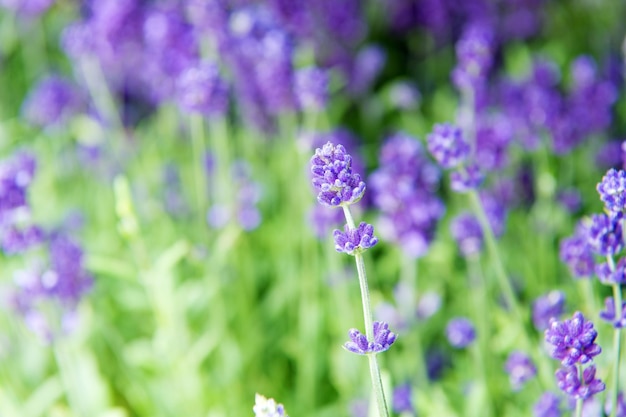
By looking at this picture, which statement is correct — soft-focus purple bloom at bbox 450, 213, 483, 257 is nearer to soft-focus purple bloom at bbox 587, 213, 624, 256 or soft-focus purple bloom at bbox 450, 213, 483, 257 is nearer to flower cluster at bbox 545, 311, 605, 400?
soft-focus purple bloom at bbox 587, 213, 624, 256

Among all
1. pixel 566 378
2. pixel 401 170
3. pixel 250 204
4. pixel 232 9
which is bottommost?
pixel 566 378

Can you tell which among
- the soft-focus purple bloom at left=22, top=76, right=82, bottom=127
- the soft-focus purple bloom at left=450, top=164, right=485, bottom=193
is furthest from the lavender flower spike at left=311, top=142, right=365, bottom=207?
the soft-focus purple bloom at left=22, top=76, right=82, bottom=127

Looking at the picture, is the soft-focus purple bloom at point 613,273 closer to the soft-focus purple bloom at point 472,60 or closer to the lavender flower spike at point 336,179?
the lavender flower spike at point 336,179

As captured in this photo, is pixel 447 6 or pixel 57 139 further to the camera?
pixel 447 6

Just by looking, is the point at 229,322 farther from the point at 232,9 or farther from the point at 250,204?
the point at 232,9

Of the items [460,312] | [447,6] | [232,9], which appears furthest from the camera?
[447,6]

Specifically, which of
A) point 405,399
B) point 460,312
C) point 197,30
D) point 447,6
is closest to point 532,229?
point 460,312

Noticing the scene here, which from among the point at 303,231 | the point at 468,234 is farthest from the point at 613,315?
the point at 303,231
